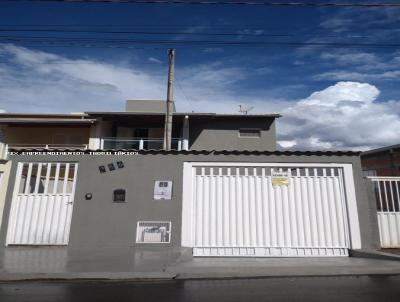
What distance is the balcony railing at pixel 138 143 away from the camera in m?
16.1

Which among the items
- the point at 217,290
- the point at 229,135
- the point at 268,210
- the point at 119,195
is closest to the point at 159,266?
the point at 217,290

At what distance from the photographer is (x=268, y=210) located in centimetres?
765

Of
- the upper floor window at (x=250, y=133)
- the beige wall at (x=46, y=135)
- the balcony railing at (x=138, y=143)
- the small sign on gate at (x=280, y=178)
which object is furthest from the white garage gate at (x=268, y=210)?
the beige wall at (x=46, y=135)

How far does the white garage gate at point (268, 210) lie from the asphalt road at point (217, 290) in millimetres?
2131

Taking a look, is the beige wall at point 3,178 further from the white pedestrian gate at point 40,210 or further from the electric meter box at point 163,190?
the electric meter box at point 163,190

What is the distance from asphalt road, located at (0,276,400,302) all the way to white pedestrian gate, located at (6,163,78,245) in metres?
3.11

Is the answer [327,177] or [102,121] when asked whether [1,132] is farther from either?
[327,177]

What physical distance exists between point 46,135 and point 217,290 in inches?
746

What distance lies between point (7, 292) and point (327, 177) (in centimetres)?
715

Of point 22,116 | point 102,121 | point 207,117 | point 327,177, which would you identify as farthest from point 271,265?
point 22,116

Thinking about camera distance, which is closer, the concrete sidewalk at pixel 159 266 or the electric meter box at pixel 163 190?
the concrete sidewalk at pixel 159 266

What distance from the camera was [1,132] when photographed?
63.7 ft

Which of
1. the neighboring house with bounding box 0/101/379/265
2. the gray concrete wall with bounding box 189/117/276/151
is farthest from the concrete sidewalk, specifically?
the gray concrete wall with bounding box 189/117/276/151

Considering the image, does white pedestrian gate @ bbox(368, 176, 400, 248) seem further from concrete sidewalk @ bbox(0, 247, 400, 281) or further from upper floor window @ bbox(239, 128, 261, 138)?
upper floor window @ bbox(239, 128, 261, 138)
